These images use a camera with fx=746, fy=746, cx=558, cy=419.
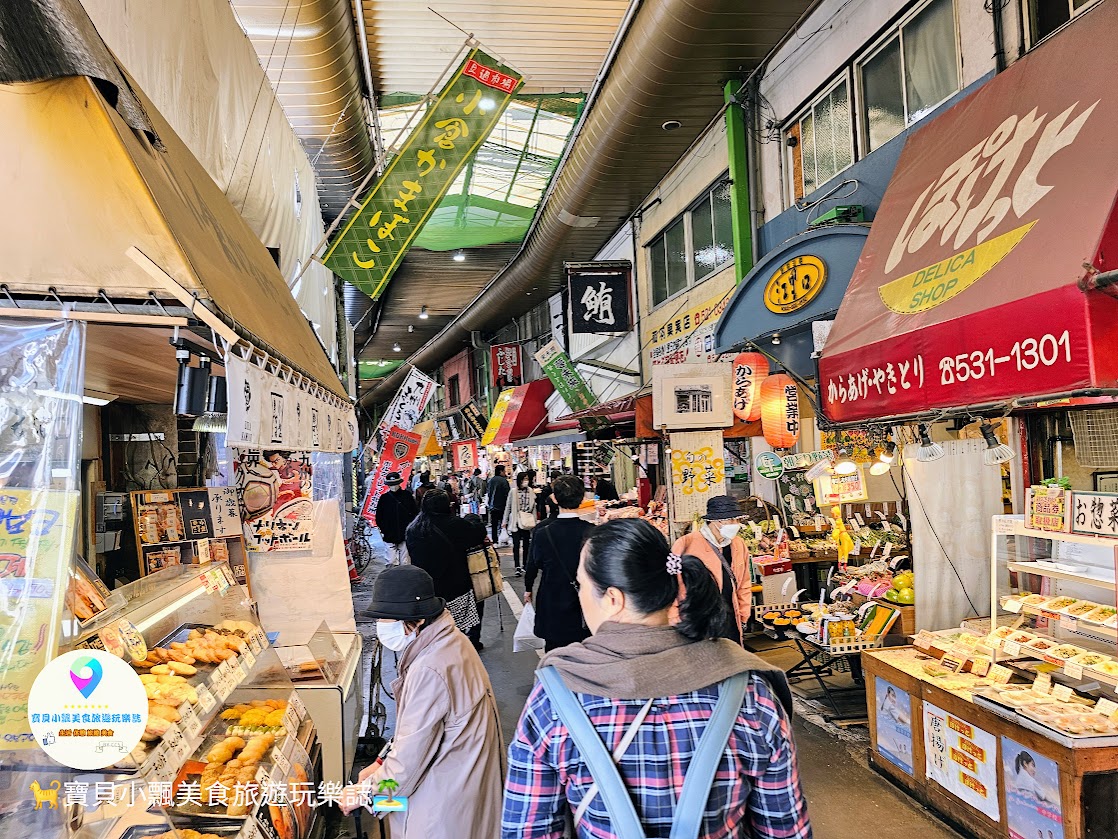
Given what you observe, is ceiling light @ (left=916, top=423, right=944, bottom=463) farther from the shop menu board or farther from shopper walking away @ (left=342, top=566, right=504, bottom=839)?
the shop menu board

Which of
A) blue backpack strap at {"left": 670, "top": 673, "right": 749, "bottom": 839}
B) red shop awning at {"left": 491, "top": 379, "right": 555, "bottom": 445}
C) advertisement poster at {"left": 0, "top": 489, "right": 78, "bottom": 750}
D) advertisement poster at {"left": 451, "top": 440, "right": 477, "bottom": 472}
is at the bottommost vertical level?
blue backpack strap at {"left": 670, "top": 673, "right": 749, "bottom": 839}

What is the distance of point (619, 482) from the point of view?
57.9 feet

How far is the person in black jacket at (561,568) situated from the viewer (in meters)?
5.57

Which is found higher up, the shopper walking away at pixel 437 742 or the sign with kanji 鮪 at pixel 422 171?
the sign with kanji 鮪 at pixel 422 171

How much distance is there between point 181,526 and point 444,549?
2530 mm

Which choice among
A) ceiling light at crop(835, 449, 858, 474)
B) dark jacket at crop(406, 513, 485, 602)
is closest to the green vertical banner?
dark jacket at crop(406, 513, 485, 602)

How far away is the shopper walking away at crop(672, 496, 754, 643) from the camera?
4984 mm

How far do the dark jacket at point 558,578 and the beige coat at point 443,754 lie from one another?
2333 mm

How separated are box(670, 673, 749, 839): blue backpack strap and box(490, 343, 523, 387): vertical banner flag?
21720 mm

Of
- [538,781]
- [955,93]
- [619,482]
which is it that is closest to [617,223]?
[619,482]

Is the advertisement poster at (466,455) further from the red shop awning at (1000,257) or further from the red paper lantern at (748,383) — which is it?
the red shop awning at (1000,257)

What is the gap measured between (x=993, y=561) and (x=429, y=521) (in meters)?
5.01

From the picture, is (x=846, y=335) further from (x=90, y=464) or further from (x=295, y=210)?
(x=295, y=210)

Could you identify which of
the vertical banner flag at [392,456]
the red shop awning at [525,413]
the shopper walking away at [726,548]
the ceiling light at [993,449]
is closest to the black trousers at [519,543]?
the vertical banner flag at [392,456]
